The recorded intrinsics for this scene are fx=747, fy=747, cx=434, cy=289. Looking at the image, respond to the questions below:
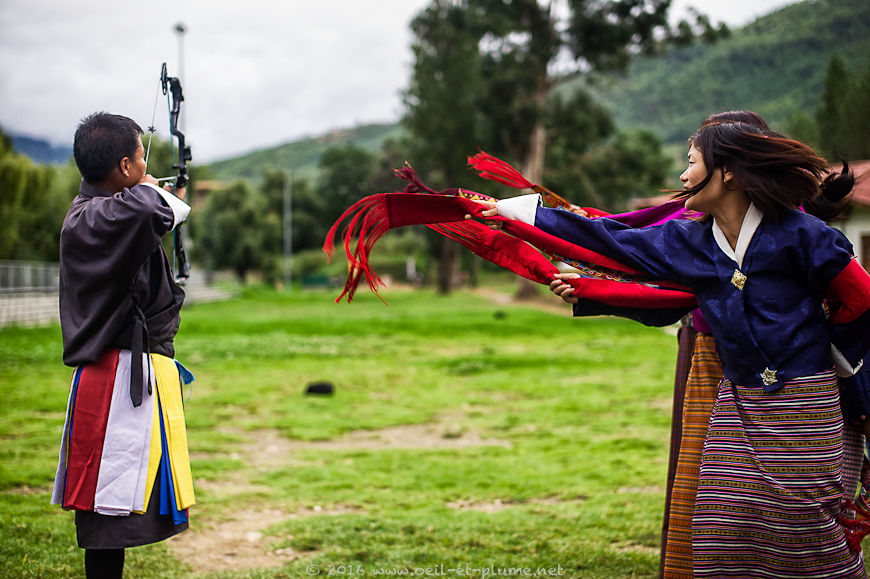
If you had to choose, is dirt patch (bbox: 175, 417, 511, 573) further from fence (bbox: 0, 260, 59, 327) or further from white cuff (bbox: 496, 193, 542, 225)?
fence (bbox: 0, 260, 59, 327)

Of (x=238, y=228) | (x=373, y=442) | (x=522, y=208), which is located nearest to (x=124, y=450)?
(x=522, y=208)

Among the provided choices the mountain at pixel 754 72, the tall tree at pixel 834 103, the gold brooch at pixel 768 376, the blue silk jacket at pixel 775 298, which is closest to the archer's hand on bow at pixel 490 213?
the blue silk jacket at pixel 775 298

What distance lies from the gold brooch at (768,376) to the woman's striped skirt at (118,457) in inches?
82.8

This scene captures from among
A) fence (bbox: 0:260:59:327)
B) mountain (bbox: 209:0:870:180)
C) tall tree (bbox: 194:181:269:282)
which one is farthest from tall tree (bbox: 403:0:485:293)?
tall tree (bbox: 194:181:269:282)

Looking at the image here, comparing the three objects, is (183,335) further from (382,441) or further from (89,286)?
(89,286)

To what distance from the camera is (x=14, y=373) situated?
11453 mm

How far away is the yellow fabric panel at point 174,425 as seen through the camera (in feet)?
9.27

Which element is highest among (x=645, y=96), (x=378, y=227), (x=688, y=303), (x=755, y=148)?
(x=645, y=96)

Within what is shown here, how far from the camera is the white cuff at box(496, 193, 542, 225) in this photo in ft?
8.82

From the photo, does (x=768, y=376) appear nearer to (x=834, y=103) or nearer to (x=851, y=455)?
(x=851, y=455)

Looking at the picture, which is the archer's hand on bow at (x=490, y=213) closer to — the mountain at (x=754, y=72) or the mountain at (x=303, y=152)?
the mountain at (x=754, y=72)

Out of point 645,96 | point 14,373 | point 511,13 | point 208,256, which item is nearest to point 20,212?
point 14,373

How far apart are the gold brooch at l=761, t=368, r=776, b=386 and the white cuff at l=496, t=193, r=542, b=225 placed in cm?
91

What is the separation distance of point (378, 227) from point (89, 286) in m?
1.06
